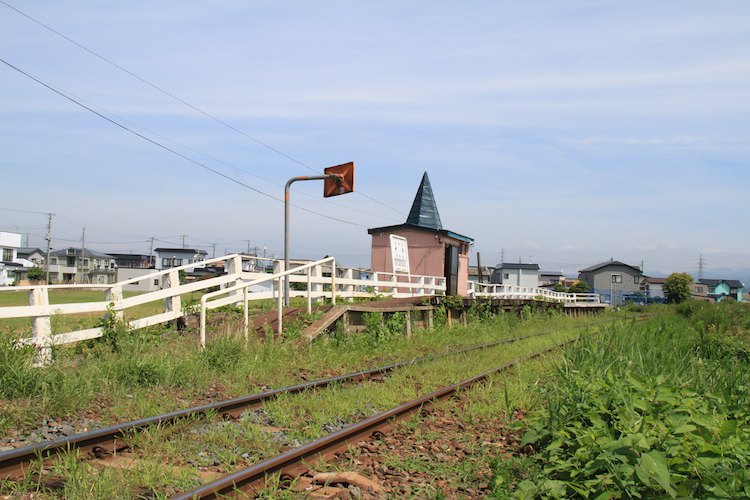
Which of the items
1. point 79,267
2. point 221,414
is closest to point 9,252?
point 79,267

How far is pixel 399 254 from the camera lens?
26.9m

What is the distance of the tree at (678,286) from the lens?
77.6m

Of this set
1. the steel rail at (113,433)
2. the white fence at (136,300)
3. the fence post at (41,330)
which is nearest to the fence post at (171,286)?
the white fence at (136,300)

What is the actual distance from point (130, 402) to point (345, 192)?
9.92 m

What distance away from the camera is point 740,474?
3.97 meters

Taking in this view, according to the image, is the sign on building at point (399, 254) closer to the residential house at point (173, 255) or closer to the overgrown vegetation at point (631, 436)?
the overgrown vegetation at point (631, 436)

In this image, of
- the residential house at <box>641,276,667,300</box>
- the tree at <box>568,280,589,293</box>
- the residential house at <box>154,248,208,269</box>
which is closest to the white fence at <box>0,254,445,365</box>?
the tree at <box>568,280,589,293</box>

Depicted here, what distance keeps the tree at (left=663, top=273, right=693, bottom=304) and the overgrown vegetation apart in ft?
256

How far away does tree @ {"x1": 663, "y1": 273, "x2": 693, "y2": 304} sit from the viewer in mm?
77644

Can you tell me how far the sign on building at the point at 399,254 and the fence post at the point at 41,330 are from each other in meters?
18.3

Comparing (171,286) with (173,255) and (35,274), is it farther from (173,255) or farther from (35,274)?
(173,255)

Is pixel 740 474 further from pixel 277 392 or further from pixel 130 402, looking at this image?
pixel 130 402

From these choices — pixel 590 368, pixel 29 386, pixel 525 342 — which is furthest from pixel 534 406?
pixel 525 342

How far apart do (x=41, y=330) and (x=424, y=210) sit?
82.0 ft
